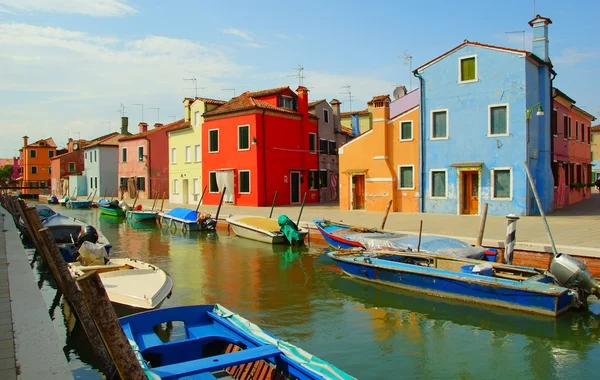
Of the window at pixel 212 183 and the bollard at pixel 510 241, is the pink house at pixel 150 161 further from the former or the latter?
the bollard at pixel 510 241

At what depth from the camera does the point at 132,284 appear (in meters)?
8.41

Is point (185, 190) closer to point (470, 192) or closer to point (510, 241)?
point (470, 192)

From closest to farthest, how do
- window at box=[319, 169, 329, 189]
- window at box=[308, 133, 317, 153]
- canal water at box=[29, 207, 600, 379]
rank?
canal water at box=[29, 207, 600, 379]
window at box=[308, 133, 317, 153]
window at box=[319, 169, 329, 189]

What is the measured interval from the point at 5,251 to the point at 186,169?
23.0 m

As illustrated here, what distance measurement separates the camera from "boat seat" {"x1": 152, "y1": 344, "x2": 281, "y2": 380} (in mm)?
4586

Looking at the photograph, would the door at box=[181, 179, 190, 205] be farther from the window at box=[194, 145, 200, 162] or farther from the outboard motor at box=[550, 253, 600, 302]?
the outboard motor at box=[550, 253, 600, 302]

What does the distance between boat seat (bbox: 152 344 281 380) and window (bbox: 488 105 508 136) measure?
18.2 metres

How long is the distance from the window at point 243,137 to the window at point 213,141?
230 cm

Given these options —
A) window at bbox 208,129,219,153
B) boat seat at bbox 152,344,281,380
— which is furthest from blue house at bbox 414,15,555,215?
boat seat at bbox 152,344,281,380

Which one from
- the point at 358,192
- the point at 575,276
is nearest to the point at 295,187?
the point at 358,192

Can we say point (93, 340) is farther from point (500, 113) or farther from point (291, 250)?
point (500, 113)

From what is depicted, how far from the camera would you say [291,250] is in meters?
16.8

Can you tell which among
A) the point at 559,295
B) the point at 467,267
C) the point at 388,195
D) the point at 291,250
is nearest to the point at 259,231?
the point at 291,250

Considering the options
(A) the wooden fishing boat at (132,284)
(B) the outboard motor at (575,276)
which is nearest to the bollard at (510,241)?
(B) the outboard motor at (575,276)
